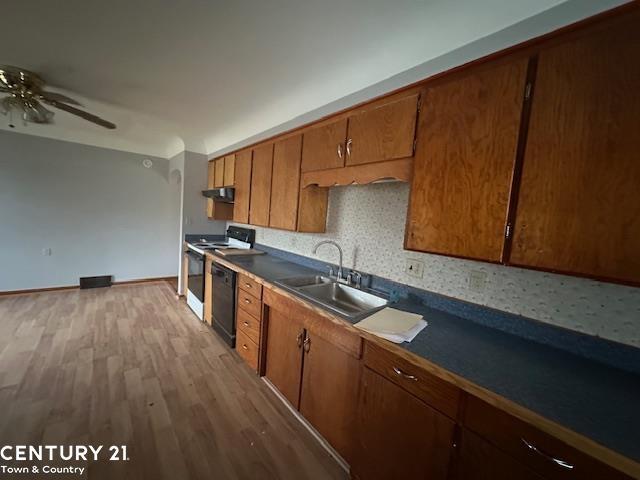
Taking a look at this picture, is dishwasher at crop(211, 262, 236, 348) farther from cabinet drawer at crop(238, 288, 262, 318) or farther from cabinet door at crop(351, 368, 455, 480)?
cabinet door at crop(351, 368, 455, 480)

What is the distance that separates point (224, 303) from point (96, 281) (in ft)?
10.3

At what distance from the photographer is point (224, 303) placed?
259 centimetres

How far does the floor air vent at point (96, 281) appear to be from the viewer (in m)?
Result: 4.09

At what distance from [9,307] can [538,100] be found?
17.9 feet

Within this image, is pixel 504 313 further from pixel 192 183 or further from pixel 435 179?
pixel 192 183

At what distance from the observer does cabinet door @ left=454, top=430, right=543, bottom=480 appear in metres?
0.77

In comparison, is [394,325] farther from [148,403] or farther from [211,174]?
[211,174]

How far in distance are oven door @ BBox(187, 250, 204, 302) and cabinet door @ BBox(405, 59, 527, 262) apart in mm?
2663

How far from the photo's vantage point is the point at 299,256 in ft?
8.66

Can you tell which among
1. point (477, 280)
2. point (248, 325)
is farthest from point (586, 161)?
point (248, 325)

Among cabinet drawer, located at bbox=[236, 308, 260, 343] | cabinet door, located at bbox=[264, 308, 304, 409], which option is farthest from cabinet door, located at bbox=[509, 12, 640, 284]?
cabinet drawer, located at bbox=[236, 308, 260, 343]

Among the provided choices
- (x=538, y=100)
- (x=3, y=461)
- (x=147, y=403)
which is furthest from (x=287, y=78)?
(x=3, y=461)

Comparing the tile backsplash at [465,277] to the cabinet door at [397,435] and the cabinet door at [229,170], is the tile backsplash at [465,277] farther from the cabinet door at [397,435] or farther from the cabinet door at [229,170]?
the cabinet door at [229,170]

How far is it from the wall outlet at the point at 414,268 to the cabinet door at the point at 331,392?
67 centimetres
